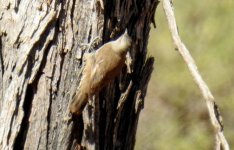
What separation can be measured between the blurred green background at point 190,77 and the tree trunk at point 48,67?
433 centimetres

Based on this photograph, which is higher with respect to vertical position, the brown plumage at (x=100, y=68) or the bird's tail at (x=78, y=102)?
the brown plumage at (x=100, y=68)

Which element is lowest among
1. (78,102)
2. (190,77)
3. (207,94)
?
(207,94)

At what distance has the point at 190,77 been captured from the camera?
24.5 feet

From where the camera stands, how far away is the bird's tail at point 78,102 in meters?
2.07

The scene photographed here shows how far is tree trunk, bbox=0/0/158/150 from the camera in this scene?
2.06 metres

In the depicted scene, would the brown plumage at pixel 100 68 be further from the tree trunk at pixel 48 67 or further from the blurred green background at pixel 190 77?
the blurred green background at pixel 190 77

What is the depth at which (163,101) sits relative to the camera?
7.78 m

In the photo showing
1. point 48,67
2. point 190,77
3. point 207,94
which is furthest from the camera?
point 190,77

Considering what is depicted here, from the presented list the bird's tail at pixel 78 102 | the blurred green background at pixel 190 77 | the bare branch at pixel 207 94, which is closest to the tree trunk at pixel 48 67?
the bird's tail at pixel 78 102

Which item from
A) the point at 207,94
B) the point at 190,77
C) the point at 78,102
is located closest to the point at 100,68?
the point at 78,102

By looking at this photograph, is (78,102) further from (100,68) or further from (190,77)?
(190,77)

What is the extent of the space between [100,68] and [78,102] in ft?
0.38

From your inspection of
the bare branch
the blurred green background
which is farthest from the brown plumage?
the blurred green background

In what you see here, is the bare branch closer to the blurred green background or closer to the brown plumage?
the brown plumage
